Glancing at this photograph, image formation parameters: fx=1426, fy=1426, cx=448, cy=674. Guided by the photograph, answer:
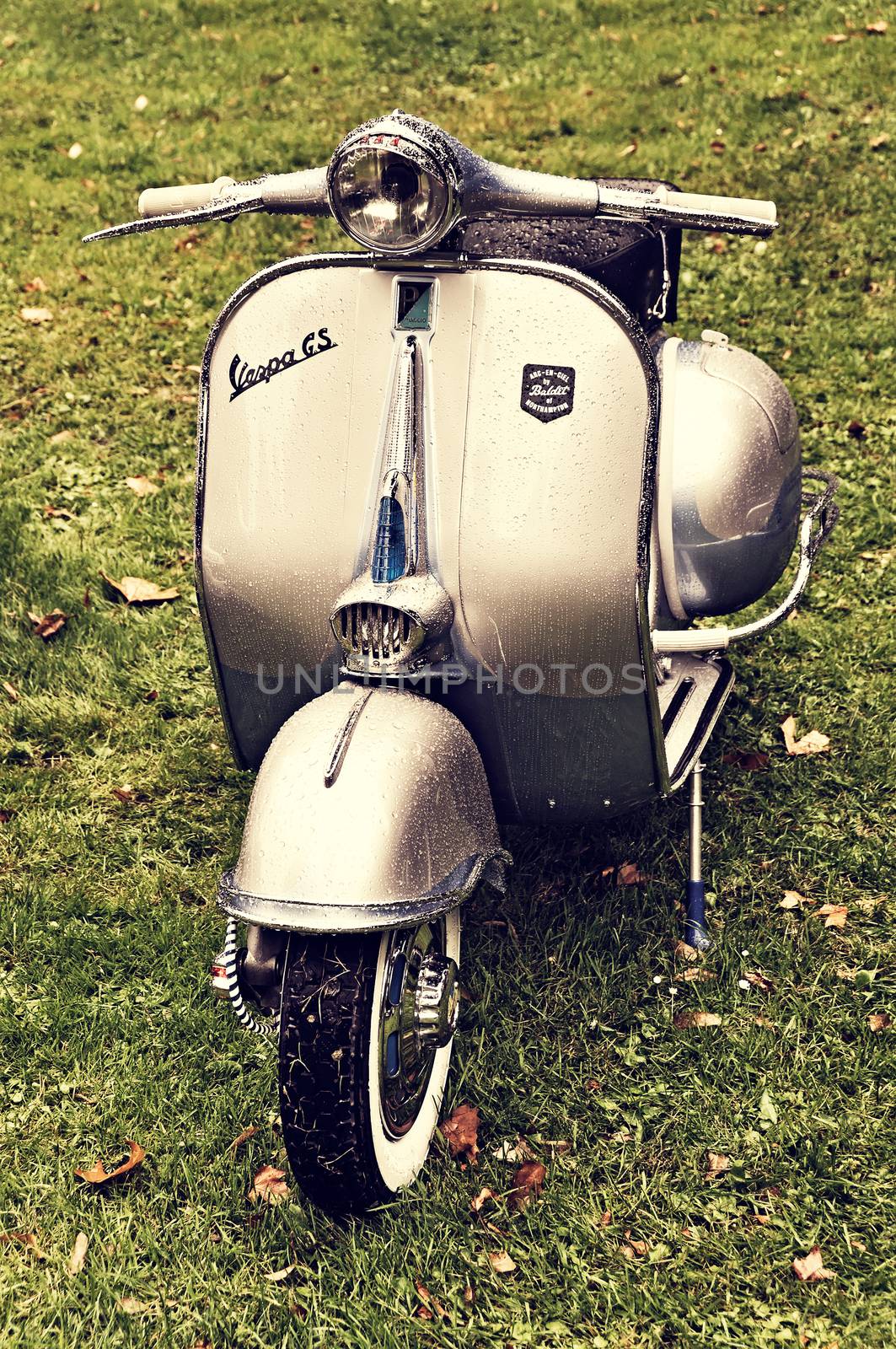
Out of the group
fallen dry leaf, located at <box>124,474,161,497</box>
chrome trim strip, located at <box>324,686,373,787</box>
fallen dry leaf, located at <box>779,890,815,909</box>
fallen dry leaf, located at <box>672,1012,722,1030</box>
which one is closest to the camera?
chrome trim strip, located at <box>324,686,373,787</box>

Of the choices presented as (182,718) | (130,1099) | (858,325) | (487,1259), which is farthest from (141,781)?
(858,325)

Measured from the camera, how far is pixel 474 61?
22.2ft

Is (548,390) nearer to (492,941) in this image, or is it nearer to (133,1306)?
(492,941)

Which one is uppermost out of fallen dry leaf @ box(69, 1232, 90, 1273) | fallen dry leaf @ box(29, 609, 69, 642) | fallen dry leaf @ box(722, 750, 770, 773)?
fallen dry leaf @ box(29, 609, 69, 642)

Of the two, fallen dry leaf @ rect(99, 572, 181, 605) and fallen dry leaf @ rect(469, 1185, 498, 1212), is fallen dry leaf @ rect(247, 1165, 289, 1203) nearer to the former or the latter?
fallen dry leaf @ rect(469, 1185, 498, 1212)

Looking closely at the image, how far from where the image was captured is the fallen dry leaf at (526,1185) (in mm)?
2461

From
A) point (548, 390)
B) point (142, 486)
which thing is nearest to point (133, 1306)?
point (548, 390)

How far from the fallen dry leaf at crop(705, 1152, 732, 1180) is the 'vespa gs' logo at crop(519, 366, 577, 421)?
1.32m

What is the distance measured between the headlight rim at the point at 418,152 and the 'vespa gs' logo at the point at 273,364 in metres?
0.22

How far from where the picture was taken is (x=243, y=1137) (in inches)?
102

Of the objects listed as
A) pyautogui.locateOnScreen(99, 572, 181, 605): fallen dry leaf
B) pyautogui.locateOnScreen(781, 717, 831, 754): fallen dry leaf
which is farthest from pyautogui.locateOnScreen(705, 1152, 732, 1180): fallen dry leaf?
pyautogui.locateOnScreen(99, 572, 181, 605): fallen dry leaf

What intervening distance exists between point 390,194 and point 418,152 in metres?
0.10

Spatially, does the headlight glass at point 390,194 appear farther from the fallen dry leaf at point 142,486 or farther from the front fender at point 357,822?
the fallen dry leaf at point 142,486

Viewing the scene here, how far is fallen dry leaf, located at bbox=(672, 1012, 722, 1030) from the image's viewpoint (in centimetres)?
277
